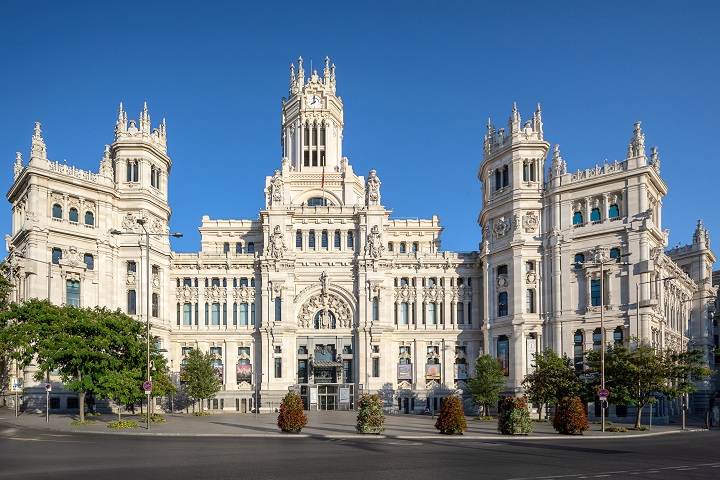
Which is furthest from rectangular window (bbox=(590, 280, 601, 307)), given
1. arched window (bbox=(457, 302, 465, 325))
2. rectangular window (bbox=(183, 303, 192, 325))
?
rectangular window (bbox=(183, 303, 192, 325))

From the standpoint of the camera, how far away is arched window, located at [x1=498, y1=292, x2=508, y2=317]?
8750 cm

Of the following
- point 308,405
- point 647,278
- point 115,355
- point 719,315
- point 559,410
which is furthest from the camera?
point 719,315

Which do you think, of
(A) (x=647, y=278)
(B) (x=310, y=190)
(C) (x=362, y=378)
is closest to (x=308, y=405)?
(C) (x=362, y=378)

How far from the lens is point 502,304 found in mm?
88000

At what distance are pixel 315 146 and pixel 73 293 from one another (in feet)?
148

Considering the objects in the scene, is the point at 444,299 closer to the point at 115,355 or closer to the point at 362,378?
the point at 362,378

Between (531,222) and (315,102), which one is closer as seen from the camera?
(531,222)

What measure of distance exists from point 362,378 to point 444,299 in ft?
48.1

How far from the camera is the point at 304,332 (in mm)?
94125

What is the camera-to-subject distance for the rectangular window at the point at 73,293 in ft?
262

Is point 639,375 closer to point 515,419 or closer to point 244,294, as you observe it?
point 515,419

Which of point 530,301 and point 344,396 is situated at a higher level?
point 530,301

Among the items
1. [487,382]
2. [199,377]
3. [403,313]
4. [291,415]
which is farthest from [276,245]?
[291,415]

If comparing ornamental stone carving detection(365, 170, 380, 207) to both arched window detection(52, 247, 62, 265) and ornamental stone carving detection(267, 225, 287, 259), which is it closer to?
ornamental stone carving detection(267, 225, 287, 259)
